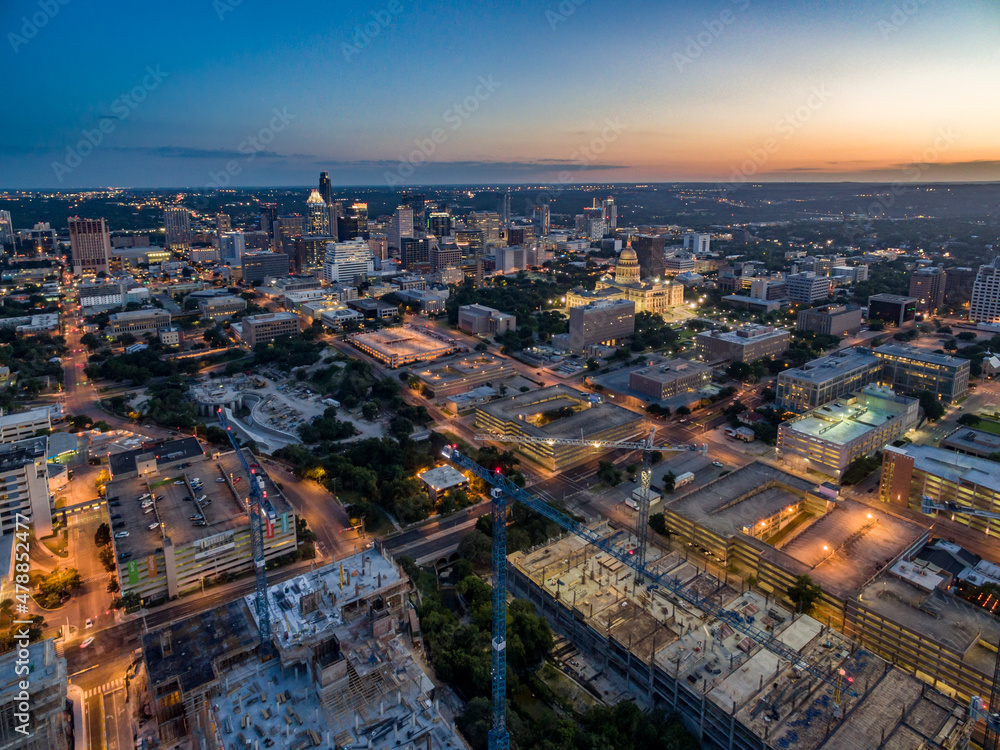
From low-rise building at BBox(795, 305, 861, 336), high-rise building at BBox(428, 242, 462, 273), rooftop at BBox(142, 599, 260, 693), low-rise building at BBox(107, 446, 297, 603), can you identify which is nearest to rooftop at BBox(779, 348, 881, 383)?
low-rise building at BBox(795, 305, 861, 336)

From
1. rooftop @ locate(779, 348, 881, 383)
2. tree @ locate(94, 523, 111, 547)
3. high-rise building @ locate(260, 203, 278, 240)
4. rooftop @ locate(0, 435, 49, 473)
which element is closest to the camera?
rooftop @ locate(0, 435, 49, 473)

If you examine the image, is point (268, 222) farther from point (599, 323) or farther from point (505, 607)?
point (505, 607)

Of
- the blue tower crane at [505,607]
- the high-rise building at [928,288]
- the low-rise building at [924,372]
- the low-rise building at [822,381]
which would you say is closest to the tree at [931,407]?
the low-rise building at [924,372]

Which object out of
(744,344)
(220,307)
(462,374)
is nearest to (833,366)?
(744,344)

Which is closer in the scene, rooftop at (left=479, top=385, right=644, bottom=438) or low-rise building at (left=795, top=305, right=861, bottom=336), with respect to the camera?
rooftop at (left=479, top=385, right=644, bottom=438)

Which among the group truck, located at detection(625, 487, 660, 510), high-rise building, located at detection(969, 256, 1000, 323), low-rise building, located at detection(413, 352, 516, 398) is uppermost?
high-rise building, located at detection(969, 256, 1000, 323)

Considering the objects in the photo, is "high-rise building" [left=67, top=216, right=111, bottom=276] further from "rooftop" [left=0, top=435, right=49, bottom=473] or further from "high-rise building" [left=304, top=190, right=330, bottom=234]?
"rooftop" [left=0, top=435, right=49, bottom=473]

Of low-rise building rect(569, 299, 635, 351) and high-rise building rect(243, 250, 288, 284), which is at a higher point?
high-rise building rect(243, 250, 288, 284)

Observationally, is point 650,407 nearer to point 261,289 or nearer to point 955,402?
point 955,402
